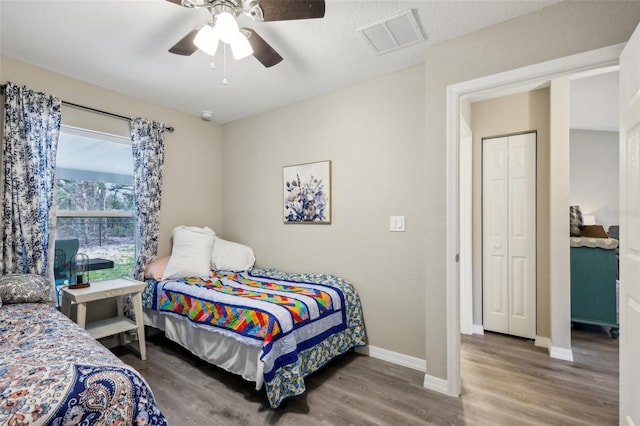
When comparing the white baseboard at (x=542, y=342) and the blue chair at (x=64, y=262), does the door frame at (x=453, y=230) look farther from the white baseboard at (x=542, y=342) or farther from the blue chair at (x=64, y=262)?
the blue chair at (x=64, y=262)

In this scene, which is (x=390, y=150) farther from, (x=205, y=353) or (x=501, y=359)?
(x=205, y=353)

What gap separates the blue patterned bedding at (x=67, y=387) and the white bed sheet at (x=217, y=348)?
873 millimetres

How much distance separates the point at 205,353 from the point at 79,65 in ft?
8.22

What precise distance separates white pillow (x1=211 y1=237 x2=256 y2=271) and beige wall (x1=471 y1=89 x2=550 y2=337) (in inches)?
97.7

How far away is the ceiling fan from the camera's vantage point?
1.45m

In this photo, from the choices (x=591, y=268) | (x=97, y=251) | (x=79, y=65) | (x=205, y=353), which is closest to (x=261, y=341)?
(x=205, y=353)

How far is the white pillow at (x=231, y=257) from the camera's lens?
328 cm

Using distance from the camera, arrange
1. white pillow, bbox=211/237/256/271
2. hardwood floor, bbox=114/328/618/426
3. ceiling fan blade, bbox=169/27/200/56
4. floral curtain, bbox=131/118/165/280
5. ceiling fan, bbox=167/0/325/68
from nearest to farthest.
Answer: ceiling fan, bbox=167/0/325/68 → ceiling fan blade, bbox=169/27/200/56 → hardwood floor, bbox=114/328/618/426 → floral curtain, bbox=131/118/165/280 → white pillow, bbox=211/237/256/271

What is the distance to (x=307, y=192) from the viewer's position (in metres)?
3.10

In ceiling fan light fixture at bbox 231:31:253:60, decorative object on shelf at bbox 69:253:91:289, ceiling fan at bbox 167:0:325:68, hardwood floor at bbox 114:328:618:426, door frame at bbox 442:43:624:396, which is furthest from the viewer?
decorative object on shelf at bbox 69:253:91:289

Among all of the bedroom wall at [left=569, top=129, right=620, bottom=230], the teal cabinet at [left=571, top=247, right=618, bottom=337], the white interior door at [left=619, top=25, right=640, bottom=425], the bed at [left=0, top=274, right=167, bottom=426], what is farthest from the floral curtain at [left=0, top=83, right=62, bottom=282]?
the bedroom wall at [left=569, top=129, right=620, bottom=230]

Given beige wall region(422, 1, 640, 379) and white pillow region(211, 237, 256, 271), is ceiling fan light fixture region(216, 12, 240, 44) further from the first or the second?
white pillow region(211, 237, 256, 271)

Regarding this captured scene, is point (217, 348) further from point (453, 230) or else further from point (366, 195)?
point (453, 230)

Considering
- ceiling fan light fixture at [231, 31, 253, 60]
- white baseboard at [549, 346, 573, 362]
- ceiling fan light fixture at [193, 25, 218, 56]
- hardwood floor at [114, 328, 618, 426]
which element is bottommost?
hardwood floor at [114, 328, 618, 426]
